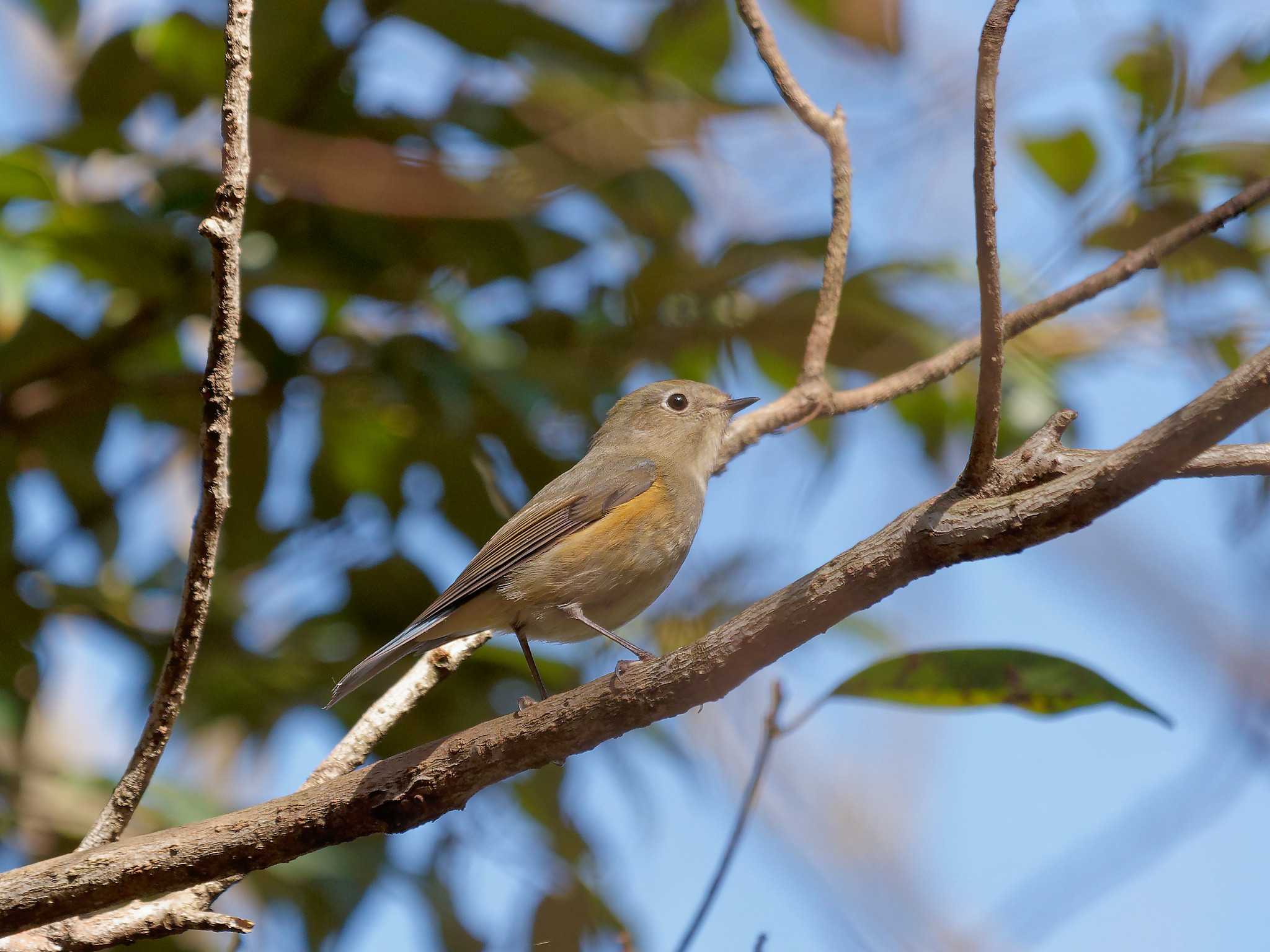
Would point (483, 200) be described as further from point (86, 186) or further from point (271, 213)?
point (86, 186)

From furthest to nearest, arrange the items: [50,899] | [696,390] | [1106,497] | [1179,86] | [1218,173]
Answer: [696,390] → [1218,173] → [1179,86] → [50,899] → [1106,497]

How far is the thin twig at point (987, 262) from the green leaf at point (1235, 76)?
218 centimetres

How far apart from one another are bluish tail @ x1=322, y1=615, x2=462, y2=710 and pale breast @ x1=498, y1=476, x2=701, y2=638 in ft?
1.04

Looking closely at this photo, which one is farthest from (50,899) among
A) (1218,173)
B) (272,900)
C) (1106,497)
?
(1218,173)

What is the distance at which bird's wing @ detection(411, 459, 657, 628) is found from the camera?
3.80 metres

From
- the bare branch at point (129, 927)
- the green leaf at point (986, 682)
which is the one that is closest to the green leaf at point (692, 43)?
the green leaf at point (986, 682)

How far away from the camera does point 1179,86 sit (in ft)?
11.1

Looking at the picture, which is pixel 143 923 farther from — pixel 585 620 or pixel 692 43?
pixel 692 43

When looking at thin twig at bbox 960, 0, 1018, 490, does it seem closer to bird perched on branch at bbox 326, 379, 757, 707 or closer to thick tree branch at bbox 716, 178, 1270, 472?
thick tree branch at bbox 716, 178, 1270, 472

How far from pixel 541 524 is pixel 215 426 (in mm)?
1808

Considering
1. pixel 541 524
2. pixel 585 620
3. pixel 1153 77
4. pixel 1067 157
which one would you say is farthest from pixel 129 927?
pixel 1067 157

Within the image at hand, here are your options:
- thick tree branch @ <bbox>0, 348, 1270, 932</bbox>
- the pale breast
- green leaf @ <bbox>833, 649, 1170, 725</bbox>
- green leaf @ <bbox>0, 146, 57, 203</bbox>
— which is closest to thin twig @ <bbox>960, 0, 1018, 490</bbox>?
thick tree branch @ <bbox>0, 348, 1270, 932</bbox>

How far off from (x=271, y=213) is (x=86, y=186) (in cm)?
122

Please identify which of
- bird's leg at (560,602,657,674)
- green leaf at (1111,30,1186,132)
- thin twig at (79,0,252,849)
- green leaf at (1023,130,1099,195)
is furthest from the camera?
green leaf at (1023,130,1099,195)
